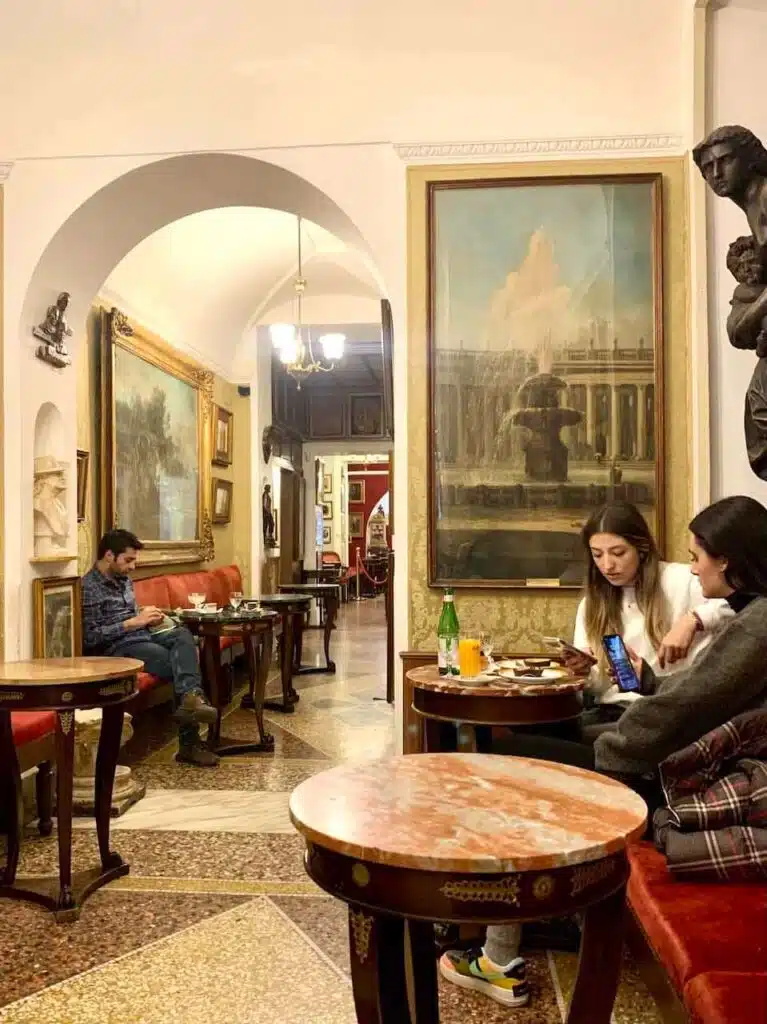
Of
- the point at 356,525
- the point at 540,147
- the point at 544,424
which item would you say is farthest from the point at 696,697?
the point at 356,525

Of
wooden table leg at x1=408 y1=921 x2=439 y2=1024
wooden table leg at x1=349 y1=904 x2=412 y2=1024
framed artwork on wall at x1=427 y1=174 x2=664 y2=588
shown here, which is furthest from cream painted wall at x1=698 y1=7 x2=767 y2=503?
wooden table leg at x1=349 y1=904 x2=412 y2=1024

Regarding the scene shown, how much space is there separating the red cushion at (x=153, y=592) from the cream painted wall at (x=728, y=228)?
4423 millimetres

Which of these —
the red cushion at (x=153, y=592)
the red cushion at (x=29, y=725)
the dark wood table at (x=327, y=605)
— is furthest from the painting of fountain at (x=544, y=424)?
the dark wood table at (x=327, y=605)

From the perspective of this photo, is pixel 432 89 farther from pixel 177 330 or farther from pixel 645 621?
pixel 177 330

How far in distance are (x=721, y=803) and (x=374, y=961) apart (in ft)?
2.97

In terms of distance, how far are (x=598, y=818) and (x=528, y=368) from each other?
10.2ft

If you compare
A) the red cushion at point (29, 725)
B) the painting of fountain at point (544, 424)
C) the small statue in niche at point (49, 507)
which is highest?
the painting of fountain at point (544, 424)

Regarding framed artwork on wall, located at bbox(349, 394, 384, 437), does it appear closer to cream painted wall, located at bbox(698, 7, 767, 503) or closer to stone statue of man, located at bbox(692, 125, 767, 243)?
cream painted wall, located at bbox(698, 7, 767, 503)

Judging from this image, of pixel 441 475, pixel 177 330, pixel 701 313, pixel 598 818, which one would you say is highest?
pixel 177 330

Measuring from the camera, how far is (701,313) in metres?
4.27

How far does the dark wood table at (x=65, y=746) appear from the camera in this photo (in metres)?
3.20

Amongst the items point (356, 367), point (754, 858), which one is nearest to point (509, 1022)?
point (754, 858)

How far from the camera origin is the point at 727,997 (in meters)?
1.56

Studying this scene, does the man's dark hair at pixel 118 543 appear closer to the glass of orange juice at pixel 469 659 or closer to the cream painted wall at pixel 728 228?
the glass of orange juice at pixel 469 659
